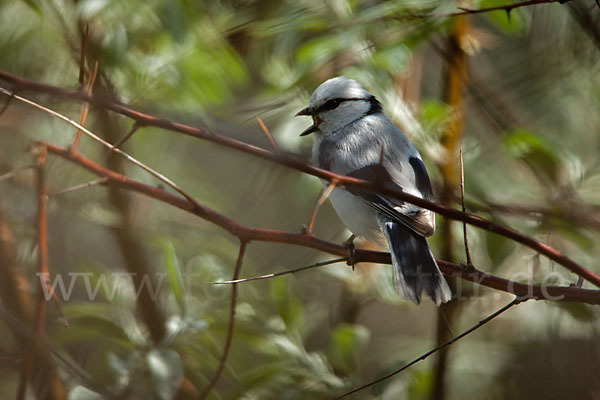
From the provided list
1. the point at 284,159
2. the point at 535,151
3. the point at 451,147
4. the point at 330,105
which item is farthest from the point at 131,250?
the point at 284,159

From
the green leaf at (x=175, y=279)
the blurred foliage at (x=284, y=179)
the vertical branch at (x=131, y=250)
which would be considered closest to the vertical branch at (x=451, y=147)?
the blurred foliage at (x=284, y=179)

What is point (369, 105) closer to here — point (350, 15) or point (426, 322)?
point (350, 15)

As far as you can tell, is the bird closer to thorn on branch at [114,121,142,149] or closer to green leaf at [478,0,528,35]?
green leaf at [478,0,528,35]

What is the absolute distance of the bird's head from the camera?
7.97 feet

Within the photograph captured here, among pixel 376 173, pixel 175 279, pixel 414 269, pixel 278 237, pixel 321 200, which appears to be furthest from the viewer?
→ pixel 376 173

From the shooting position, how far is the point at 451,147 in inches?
96.2

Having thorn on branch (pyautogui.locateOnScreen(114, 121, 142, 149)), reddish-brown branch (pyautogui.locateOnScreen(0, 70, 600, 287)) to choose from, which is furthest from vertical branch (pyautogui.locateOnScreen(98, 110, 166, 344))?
reddish-brown branch (pyautogui.locateOnScreen(0, 70, 600, 287))

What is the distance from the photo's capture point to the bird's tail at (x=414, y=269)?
5.71 feet

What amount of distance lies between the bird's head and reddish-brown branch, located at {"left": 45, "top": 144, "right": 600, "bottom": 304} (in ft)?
3.12

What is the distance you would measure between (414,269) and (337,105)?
0.91 meters

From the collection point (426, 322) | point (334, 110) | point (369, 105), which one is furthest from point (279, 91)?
point (426, 322)

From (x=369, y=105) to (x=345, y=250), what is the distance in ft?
3.84

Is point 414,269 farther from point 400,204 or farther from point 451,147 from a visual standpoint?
point 451,147

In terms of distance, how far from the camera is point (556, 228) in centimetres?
199
